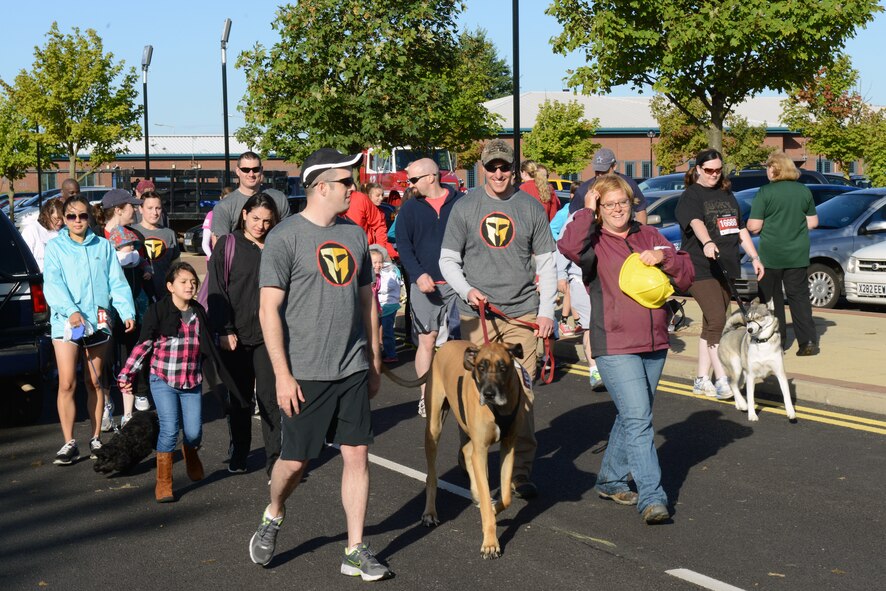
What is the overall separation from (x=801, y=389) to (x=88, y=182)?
7579 centimetres

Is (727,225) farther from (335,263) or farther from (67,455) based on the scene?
(67,455)

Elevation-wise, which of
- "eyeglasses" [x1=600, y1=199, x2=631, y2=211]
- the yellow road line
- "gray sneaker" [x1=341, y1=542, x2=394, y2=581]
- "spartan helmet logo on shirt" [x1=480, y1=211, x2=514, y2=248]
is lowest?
the yellow road line

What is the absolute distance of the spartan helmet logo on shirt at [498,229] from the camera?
6883 mm

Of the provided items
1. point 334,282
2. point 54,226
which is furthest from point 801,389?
point 54,226

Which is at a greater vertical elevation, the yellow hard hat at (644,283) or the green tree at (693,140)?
the green tree at (693,140)

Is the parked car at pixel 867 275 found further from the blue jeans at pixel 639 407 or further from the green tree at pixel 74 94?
the green tree at pixel 74 94

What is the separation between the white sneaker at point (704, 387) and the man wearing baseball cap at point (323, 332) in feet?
17.8

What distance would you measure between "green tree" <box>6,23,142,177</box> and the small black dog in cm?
3947

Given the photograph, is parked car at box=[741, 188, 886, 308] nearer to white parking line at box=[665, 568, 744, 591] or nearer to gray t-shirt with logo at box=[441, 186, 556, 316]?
gray t-shirt with logo at box=[441, 186, 556, 316]

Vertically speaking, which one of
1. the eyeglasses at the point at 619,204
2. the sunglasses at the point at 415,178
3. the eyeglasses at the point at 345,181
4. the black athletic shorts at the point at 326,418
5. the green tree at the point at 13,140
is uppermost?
the green tree at the point at 13,140

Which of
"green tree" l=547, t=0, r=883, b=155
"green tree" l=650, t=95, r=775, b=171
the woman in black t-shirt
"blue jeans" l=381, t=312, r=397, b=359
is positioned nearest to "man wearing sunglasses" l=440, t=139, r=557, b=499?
the woman in black t-shirt

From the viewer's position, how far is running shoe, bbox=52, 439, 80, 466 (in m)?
7.97

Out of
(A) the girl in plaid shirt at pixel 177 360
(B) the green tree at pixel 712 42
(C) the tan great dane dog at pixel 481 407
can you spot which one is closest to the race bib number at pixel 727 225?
(C) the tan great dane dog at pixel 481 407

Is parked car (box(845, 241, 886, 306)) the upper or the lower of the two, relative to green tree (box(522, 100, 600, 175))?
lower
